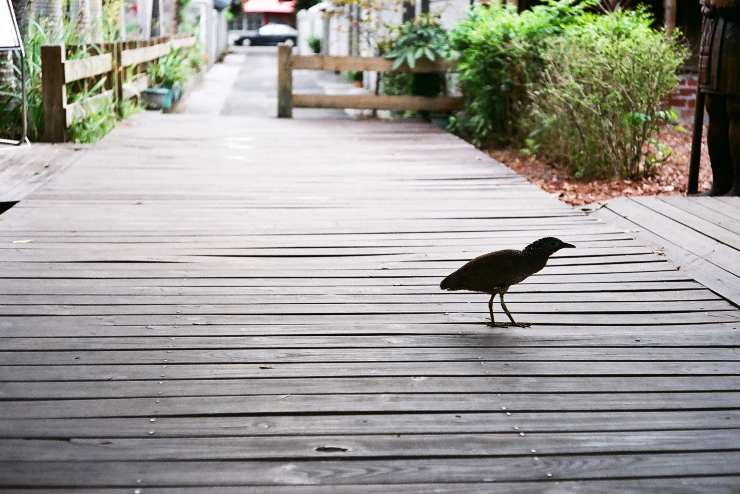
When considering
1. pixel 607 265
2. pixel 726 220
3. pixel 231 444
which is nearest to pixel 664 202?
pixel 726 220

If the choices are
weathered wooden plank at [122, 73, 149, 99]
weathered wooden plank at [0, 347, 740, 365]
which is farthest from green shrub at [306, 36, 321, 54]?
weathered wooden plank at [0, 347, 740, 365]

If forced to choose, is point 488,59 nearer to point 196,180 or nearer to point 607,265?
point 196,180

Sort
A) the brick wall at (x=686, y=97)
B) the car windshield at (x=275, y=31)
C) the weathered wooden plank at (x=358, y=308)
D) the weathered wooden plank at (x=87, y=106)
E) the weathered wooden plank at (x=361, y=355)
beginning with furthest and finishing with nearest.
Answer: the car windshield at (x=275, y=31)
the brick wall at (x=686, y=97)
the weathered wooden plank at (x=87, y=106)
the weathered wooden plank at (x=358, y=308)
the weathered wooden plank at (x=361, y=355)

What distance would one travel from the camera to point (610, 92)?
8.45 metres

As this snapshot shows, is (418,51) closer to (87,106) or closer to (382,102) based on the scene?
(382,102)

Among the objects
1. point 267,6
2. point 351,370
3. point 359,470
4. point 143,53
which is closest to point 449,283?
point 351,370

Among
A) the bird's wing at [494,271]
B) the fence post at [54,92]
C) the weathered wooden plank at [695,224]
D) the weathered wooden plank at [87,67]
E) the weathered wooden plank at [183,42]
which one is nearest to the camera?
the bird's wing at [494,271]

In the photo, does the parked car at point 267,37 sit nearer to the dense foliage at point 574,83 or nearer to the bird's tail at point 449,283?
the dense foliage at point 574,83

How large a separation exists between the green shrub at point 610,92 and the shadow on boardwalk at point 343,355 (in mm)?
1960

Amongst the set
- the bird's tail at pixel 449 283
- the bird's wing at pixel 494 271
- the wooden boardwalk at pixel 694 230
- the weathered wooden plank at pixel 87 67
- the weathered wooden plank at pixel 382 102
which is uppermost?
the weathered wooden plank at pixel 87 67

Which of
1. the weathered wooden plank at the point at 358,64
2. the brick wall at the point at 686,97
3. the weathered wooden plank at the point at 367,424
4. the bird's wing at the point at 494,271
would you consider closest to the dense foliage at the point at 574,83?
the weathered wooden plank at the point at 358,64

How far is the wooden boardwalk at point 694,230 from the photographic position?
5.01 metres

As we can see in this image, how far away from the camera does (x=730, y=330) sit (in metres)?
4.09

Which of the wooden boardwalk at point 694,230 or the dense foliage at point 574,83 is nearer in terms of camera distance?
the wooden boardwalk at point 694,230
